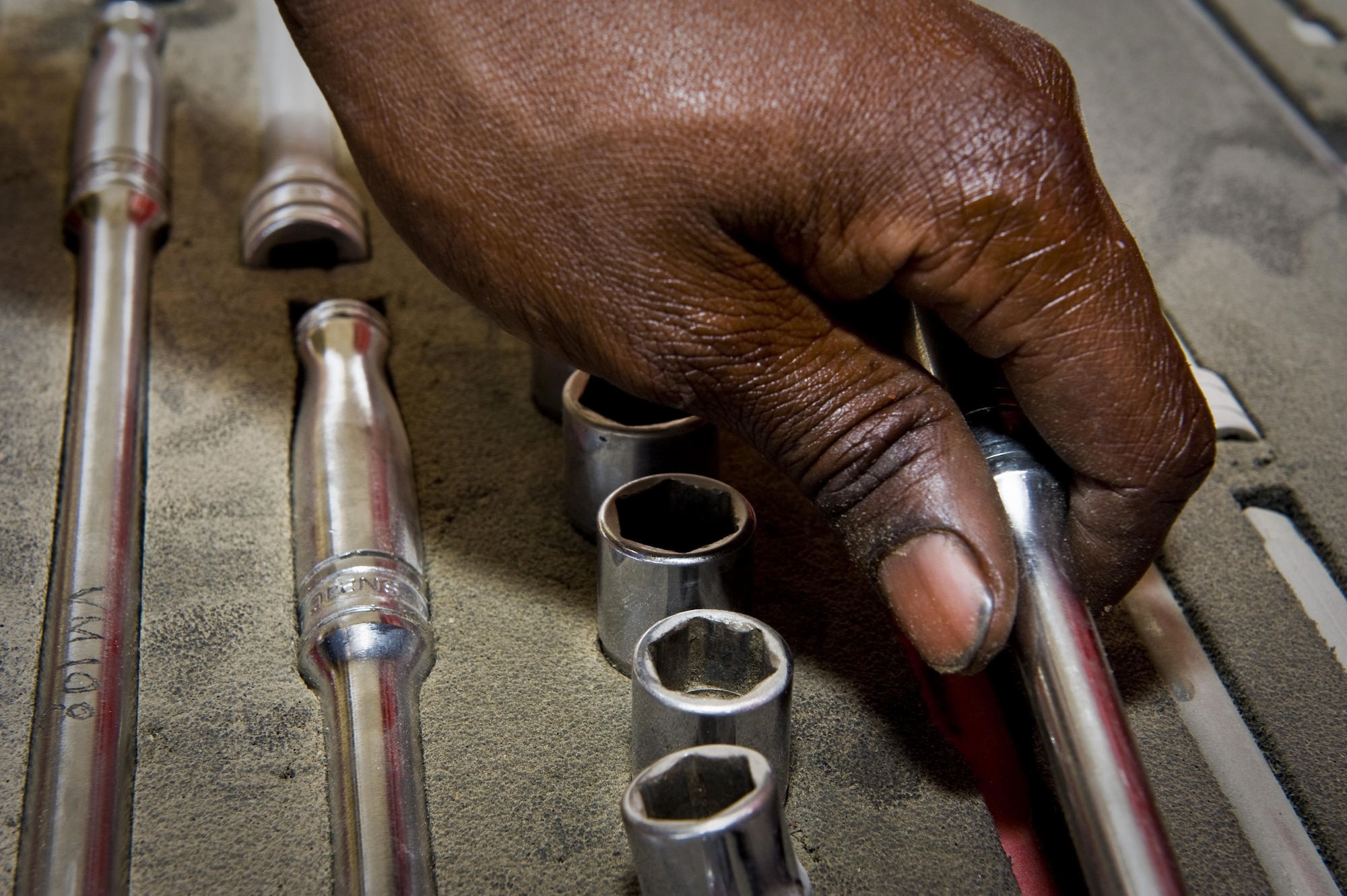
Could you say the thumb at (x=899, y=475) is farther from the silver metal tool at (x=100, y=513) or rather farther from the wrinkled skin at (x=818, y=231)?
the silver metal tool at (x=100, y=513)

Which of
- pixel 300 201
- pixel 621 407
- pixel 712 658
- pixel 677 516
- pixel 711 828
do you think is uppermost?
pixel 300 201

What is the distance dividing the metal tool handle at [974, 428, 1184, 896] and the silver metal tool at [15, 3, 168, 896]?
1.86 ft

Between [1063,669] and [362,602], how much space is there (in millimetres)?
471

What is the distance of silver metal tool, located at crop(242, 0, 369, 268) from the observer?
46.8 inches

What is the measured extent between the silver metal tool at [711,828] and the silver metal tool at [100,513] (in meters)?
0.34

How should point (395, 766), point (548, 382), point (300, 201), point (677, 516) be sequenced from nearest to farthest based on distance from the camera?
point (395, 766), point (677, 516), point (548, 382), point (300, 201)

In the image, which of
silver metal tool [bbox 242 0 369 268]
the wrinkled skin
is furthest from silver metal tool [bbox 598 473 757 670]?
silver metal tool [bbox 242 0 369 268]

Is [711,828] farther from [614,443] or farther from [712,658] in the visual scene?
[614,443]

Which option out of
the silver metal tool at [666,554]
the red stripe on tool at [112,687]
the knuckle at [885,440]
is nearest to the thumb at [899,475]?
the knuckle at [885,440]

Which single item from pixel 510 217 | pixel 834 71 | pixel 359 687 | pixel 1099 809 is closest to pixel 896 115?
pixel 834 71

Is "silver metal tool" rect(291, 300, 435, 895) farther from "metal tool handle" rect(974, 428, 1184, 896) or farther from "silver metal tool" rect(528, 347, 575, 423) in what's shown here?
"metal tool handle" rect(974, 428, 1184, 896)

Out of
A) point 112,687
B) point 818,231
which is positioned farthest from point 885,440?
point 112,687

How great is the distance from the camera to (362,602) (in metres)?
0.83

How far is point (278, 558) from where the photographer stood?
3.07 ft
